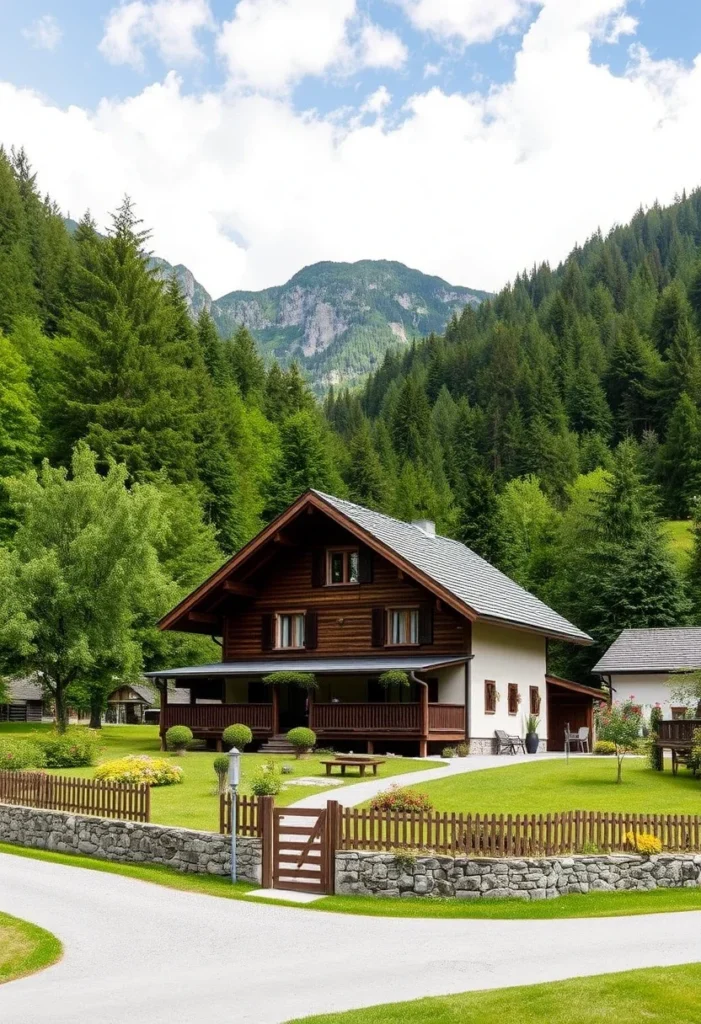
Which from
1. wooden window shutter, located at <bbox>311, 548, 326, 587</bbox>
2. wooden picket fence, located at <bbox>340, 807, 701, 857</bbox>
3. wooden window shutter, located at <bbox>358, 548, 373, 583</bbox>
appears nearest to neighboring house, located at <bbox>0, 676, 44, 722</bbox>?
wooden window shutter, located at <bbox>311, 548, 326, 587</bbox>

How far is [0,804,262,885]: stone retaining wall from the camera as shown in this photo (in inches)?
749

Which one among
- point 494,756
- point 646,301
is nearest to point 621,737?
point 494,756

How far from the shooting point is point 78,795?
22.3 m

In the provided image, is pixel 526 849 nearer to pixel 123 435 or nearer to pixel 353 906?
pixel 353 906

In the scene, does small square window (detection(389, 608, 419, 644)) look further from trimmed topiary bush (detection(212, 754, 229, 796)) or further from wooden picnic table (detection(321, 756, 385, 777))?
trimmed topiary bush (detection(212, 754, 229, 796))

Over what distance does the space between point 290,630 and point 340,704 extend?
6.07 meters

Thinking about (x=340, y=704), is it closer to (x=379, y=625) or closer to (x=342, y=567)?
(x=379, y=625)

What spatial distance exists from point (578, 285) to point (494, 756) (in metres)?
147

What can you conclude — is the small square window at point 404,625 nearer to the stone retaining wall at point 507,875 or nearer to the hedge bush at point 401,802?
the hedge bush at point 401,802

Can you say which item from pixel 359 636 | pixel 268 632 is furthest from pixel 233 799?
pixel 268 632

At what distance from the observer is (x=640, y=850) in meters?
17.9

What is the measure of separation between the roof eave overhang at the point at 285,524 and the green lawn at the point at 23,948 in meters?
23.8

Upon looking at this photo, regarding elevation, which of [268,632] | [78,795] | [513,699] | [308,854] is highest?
[268,632]

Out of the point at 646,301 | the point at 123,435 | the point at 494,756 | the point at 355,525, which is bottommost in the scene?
the point at 494,756
